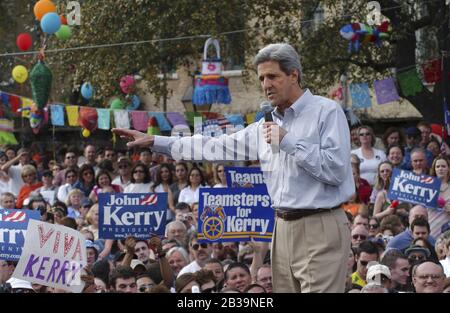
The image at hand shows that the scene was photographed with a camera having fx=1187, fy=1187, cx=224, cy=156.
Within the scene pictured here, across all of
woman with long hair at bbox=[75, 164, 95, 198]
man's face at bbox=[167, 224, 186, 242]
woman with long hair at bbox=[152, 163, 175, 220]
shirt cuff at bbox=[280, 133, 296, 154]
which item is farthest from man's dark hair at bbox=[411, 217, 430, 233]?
woman with long hair at bbox=[75, 164, 95, 198]

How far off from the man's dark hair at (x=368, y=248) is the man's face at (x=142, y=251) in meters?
2.07

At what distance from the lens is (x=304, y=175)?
234 inches

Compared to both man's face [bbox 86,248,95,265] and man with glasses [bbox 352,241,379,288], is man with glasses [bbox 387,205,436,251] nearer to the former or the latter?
man with glasses [bbox 352,241,379,288]

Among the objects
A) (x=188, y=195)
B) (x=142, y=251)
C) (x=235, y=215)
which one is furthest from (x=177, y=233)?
(x=188, y=195)

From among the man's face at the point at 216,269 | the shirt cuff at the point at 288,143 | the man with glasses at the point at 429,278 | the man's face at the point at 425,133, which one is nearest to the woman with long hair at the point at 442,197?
the man's face at the point at 216,269

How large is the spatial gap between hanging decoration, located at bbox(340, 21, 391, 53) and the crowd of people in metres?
1.49

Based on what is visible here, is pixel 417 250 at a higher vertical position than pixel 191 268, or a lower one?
higher

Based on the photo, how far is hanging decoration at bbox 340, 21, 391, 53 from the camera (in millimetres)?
17781

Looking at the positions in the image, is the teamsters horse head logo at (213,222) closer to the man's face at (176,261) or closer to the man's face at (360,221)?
A: the man's face at (176,261)

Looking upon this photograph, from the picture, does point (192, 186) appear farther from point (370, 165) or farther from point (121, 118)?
point (121, 118)

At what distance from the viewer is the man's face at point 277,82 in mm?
5973

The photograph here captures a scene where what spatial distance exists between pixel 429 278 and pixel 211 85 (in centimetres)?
1018

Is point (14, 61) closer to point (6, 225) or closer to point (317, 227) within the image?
point (6, 225)

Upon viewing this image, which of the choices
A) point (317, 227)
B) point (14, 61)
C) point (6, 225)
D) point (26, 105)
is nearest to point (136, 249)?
point (6, 225)
